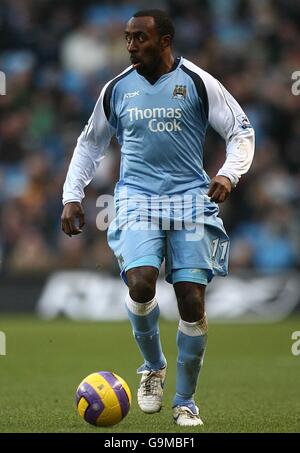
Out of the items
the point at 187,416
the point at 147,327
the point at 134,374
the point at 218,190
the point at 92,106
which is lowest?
the point at 134,374

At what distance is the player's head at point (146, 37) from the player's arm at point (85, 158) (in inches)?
14.7

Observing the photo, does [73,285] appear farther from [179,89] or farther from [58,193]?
[179,89]

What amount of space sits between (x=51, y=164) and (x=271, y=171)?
3052 millimetres

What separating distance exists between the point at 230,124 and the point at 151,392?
1.65 m

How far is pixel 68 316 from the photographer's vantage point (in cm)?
1492

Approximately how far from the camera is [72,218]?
6.88 metres

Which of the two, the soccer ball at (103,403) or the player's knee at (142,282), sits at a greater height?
the player's knee at (142,282)

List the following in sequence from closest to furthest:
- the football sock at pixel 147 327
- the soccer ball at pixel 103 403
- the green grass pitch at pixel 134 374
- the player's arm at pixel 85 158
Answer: the soccer ball at pixel 103 403, the green grass pitch at pixel 134 374, the football sock at pixel 147 327, the player's arm at pixel 85 158

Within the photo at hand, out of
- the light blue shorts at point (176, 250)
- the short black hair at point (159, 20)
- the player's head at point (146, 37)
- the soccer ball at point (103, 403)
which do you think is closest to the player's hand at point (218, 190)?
the light blue shorts at point (176, 250)

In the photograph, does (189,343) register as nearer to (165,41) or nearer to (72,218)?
(72,218)

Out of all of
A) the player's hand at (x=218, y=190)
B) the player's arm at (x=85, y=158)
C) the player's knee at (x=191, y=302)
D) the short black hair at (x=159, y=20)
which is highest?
the short black hair at (x=159, y=20)

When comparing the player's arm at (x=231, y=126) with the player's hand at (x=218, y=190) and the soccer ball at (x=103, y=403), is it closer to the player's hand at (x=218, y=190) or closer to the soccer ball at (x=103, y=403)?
the player's hand at (x=218, y=190)

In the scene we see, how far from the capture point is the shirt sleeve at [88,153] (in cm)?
706

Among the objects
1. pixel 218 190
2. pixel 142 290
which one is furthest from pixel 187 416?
pixel 218 190
